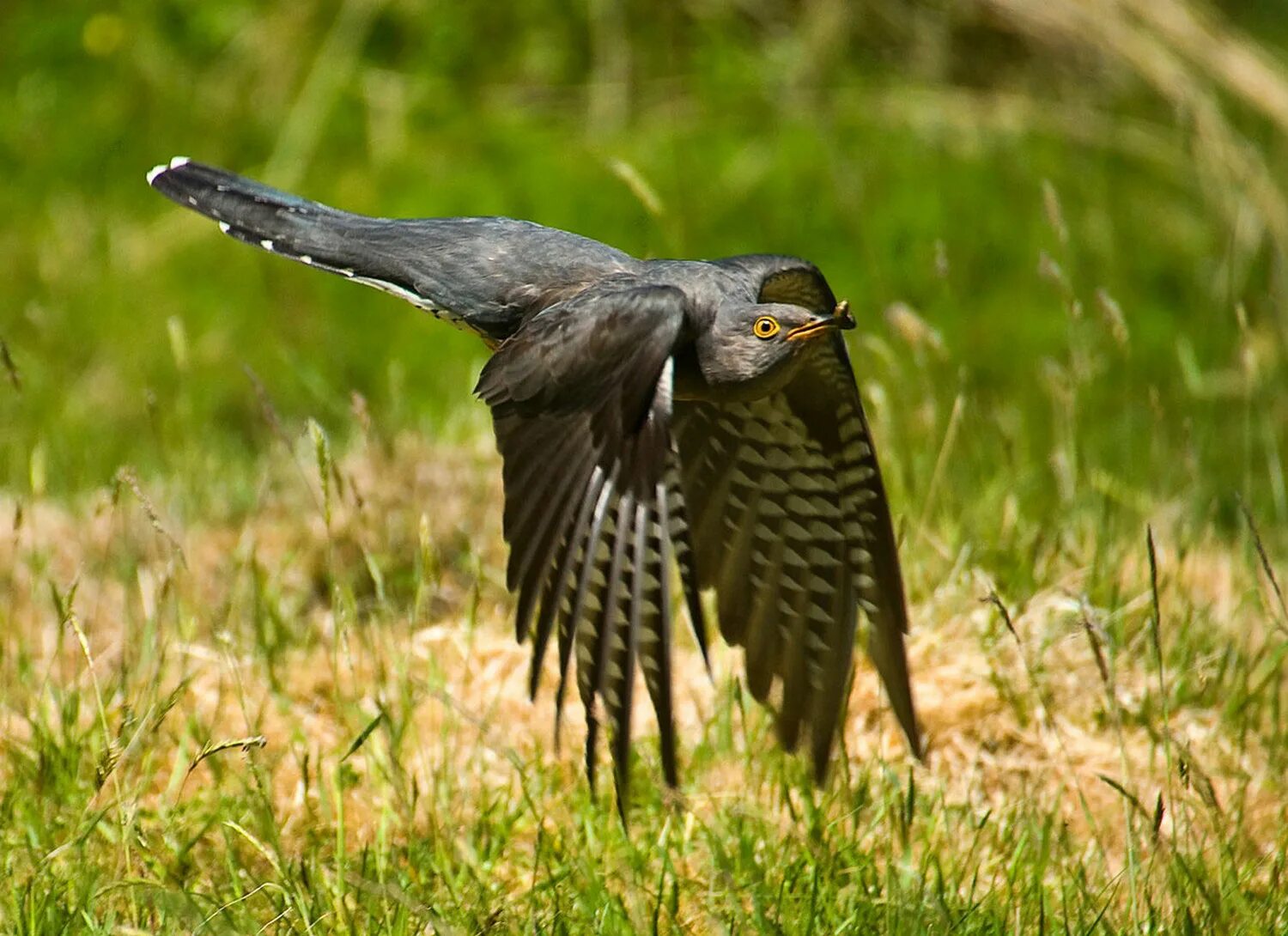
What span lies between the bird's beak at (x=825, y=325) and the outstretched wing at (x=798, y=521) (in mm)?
227

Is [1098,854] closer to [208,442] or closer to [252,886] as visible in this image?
[252,886]

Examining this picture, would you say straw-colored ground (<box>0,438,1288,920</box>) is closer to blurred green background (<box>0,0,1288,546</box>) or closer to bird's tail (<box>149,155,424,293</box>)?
bird's tail (<box>149,155,424,293</box>)

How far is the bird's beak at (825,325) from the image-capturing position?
3.45m

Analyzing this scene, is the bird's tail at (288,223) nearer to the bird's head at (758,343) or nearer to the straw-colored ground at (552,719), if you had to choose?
the straw-colored ground at (552,719)

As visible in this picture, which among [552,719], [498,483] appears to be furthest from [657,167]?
[552,719]

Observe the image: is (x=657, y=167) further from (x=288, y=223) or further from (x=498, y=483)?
(x=288, y=223)

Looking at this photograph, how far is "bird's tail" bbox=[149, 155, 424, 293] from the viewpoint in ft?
13.5

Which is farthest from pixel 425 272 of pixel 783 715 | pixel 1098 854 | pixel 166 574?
pixel 1098 854

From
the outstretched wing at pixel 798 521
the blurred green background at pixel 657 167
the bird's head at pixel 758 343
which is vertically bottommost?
the outstretched wing at pixel 798 521

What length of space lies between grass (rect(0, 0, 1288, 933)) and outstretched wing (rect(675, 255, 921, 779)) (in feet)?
0.54

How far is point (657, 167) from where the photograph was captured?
7848mm

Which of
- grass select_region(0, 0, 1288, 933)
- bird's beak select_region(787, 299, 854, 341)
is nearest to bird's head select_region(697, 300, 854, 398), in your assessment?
bird's beak select_region(787, 299, 854, 341)

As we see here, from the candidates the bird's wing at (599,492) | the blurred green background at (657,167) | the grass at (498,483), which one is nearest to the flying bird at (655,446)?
the bird's wing at (599,492)

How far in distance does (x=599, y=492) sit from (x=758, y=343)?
0.67m
